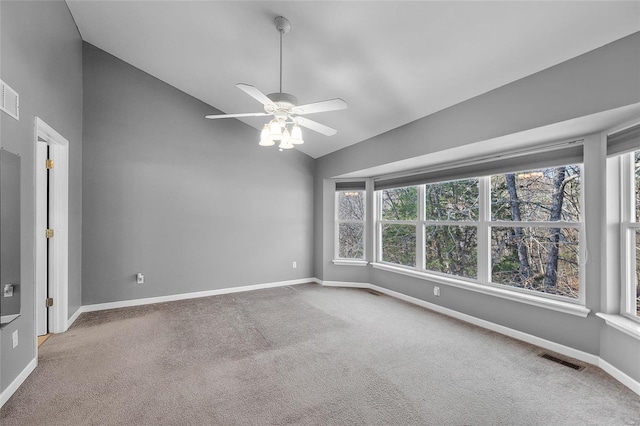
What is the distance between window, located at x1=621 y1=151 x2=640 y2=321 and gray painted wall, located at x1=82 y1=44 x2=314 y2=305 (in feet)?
14.4

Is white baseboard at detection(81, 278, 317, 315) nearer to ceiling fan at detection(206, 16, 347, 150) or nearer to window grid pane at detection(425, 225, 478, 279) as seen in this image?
window grid pane at detection(425, 225, 478, 279)

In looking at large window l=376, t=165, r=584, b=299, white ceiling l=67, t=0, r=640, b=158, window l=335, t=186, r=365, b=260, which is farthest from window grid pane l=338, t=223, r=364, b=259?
white ceiling l=67, t=0, r=640, b=158

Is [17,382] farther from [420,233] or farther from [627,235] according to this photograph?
[627,235]

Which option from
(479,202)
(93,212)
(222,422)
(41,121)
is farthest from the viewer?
(93,212)

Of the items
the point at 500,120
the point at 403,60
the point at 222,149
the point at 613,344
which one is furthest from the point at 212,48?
the point at 613,344

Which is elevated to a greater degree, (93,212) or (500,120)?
(500,120)

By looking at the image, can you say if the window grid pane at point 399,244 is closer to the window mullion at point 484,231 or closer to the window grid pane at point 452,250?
the window grid pane at point 452,250

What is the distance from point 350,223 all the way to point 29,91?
177 inches

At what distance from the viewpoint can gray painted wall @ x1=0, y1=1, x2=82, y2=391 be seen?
2.13 metres

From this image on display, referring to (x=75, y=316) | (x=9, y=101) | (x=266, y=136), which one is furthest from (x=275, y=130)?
(x=75, y=316)

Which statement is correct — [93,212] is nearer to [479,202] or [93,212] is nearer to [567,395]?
[479,202]

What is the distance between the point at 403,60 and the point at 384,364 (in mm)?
2825

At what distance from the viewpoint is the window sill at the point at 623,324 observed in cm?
223

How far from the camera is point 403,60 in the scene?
281 centimetres
